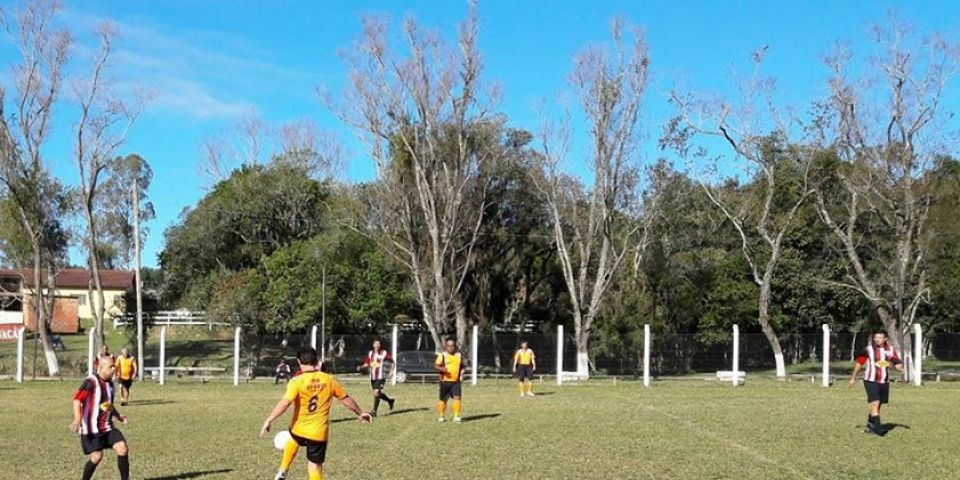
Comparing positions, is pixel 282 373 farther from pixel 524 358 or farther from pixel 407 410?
pixel 407 410

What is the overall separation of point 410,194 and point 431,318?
6.23 metres

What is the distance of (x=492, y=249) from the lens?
49219 mm

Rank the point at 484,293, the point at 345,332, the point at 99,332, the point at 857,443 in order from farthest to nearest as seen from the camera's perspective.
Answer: the point at 484,293 → the point at 345,332 → the point at 99,332 → the point at 857,443

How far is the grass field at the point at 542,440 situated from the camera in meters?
11.7

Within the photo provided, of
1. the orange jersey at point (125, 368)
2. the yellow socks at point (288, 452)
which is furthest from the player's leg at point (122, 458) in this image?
the orange jersey at point (125, 368)

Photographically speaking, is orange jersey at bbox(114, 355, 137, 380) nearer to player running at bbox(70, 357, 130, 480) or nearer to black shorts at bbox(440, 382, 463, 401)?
→ black shorts at bbox(440, 382, 463, 401)

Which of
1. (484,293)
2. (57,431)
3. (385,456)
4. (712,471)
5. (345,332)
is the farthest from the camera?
(484,293)

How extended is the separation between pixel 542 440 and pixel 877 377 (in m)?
6.10

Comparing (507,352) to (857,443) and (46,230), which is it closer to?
(46,230)

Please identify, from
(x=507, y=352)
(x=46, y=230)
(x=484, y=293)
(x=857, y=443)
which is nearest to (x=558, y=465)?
(x=857, y=443)

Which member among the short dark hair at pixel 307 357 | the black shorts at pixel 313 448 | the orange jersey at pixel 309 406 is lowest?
the black shorts at pixel 313 448

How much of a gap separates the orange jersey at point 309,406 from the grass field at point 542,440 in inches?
85.2

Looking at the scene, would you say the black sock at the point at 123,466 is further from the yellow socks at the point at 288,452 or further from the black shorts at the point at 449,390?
the black shorts at the point at 449,390

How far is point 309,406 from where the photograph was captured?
9180 mm
